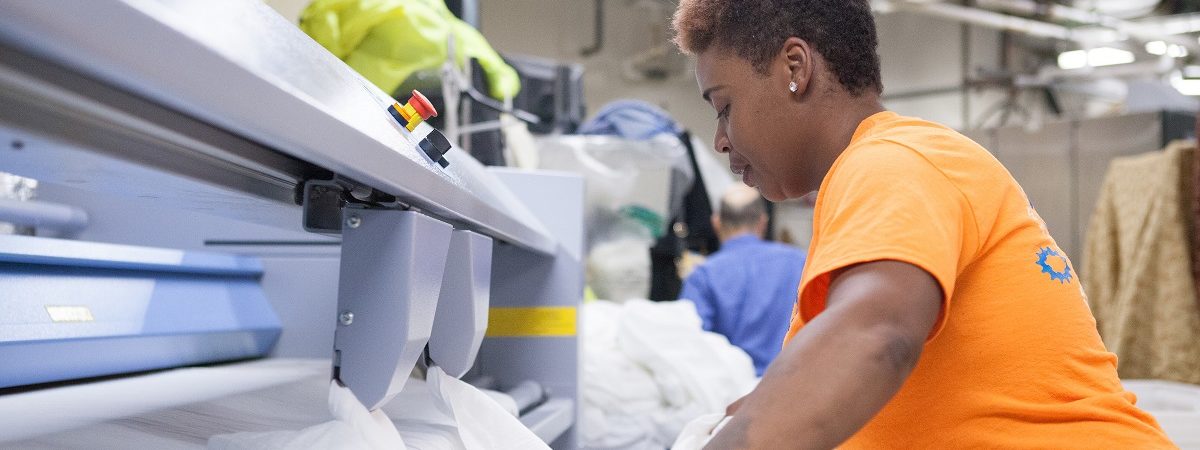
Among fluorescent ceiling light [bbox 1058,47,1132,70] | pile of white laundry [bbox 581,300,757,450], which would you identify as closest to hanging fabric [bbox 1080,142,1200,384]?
pile of white laundry [bbox 581,300,757,450]

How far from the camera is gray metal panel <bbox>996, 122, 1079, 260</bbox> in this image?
4891mm

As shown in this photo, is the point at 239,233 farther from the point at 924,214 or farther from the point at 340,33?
the point at 924,214

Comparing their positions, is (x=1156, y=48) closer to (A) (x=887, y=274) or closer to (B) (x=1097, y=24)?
(B) (x=1097, y=24)

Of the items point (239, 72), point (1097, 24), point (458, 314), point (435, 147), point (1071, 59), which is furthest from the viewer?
point (1071, 59)

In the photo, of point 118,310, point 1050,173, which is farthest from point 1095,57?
point 118,310

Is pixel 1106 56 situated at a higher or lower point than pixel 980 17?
lower

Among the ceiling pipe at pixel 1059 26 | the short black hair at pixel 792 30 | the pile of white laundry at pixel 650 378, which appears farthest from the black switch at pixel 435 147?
the ceiling pipe at pixel 1059 26

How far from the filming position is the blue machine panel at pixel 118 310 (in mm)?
1202

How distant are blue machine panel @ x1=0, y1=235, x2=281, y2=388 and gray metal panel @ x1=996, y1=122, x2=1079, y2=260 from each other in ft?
14.0

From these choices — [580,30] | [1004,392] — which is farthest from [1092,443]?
[580,30]

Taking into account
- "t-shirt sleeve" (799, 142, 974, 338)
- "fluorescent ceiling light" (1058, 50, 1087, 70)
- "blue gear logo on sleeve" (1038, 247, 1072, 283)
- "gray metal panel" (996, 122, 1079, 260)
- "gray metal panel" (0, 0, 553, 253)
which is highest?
"fluorescent ceiling light" (1058, 50, 1087, 70)

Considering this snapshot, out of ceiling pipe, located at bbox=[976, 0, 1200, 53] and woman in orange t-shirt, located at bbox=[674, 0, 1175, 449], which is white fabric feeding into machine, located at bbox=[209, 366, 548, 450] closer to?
woman in orange t-shirt, located at bbox=[674, 0, 1175, 449]

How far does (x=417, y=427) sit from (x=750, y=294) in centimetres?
241

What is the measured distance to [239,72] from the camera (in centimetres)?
51
